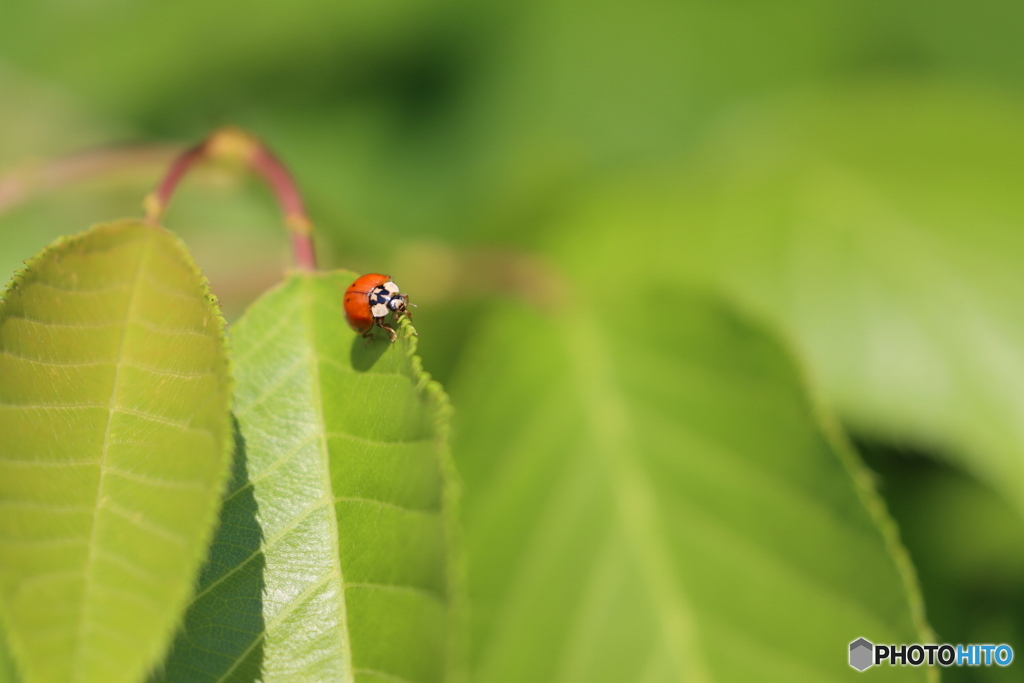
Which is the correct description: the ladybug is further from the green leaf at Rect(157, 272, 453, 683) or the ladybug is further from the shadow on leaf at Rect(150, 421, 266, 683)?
the shadow on leaf at Rect(150, 421, 266, 683)

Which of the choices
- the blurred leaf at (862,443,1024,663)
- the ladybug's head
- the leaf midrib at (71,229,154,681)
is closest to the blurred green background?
the blurred leaf at (862,443,1024,663)

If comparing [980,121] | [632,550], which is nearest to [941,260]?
[980,121]

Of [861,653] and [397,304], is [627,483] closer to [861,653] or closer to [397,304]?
[861,653]

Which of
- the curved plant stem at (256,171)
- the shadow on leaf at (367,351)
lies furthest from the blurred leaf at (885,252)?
the shadow on leaf at (367,351)

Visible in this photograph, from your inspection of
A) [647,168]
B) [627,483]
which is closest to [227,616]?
[627,483]

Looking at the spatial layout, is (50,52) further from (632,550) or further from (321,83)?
(632,550)

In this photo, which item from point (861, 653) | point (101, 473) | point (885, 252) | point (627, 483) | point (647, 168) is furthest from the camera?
point (647, 168)
